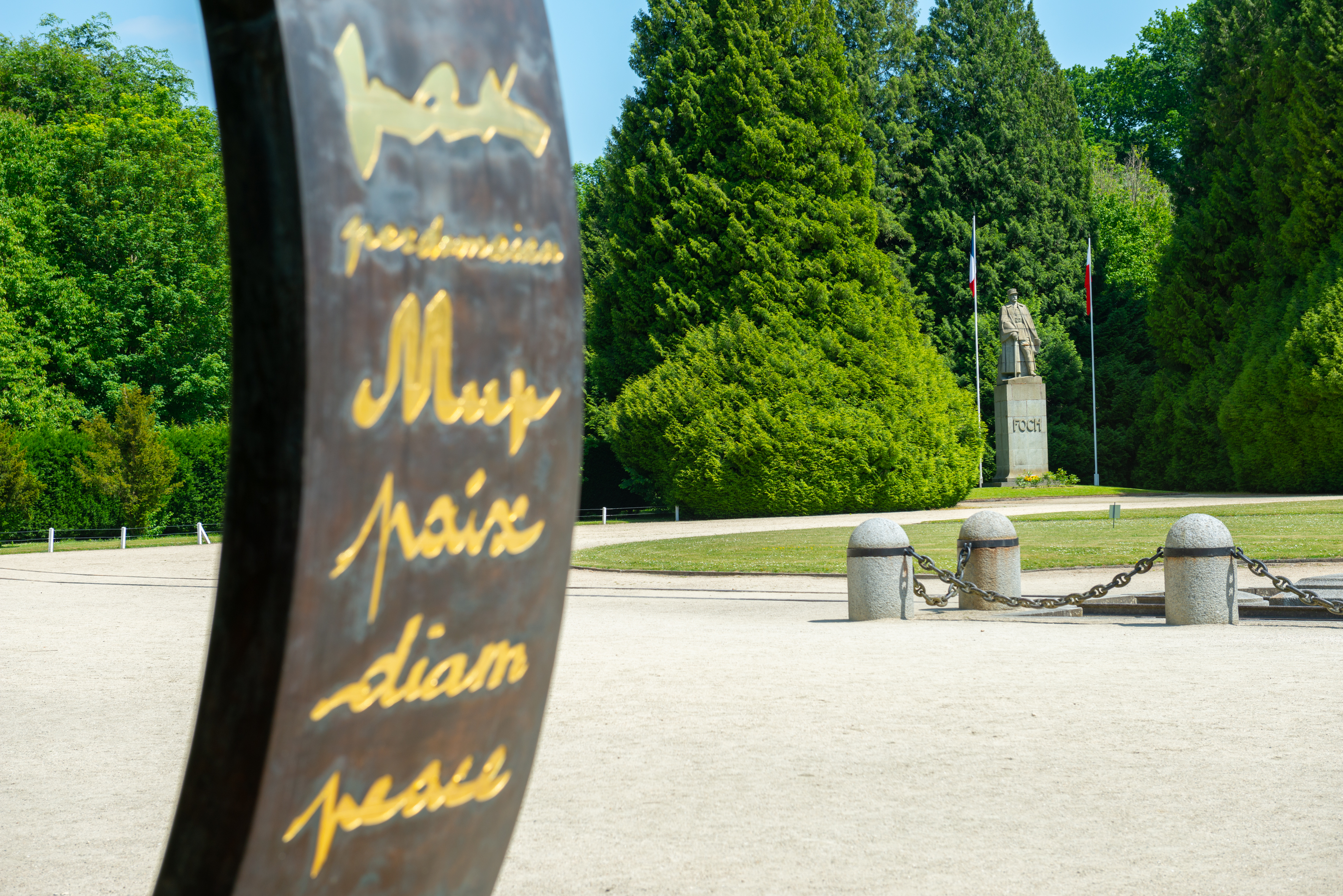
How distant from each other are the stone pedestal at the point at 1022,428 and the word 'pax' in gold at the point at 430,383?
3873cm

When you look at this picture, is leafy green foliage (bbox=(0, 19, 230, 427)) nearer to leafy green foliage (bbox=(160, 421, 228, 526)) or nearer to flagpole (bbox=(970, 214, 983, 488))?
leafy green foliage (bbox=(160, 421, 228, 526))

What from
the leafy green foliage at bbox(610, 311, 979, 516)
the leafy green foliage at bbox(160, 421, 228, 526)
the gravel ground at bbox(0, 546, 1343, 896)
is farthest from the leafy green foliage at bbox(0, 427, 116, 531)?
the gravel ground at bbox(0, 546, 1343, 896)

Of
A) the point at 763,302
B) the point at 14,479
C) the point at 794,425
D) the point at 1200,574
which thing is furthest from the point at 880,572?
the point at 14,479

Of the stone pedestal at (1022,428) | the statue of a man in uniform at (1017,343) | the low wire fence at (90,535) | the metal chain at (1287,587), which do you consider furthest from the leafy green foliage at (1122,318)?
the metal chain at (1287,587)

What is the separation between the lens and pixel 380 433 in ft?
4.86

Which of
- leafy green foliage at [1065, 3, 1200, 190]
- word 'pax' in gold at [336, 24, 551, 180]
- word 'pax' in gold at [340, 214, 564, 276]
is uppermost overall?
leafy green foliage at [1065, 3, 1200, 190]

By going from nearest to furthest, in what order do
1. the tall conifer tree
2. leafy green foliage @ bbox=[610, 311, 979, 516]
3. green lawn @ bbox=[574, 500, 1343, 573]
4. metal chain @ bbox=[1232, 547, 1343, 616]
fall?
1. metal chain @ bbox=[1232, 547, 1343, 616]
2. green lawn @ bbox=[574, 500, 1343, 573]
3. leafy green foliage @ bbox=[610, 311, 979, 516]
4. the tall conifer tree

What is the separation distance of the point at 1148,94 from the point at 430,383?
6054 cm

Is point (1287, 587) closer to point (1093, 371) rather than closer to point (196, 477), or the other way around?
point (196, 477)

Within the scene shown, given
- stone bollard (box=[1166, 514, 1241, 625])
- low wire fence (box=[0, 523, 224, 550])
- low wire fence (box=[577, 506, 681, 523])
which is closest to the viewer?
stone bollard (box=[1166, 514, 1241, 625])

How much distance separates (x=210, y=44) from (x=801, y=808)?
3965 millimetres

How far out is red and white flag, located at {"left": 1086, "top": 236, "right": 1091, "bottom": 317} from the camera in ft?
137

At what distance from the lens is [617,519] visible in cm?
3375

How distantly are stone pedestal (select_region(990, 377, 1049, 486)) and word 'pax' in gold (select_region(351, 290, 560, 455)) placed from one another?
1525 inches
